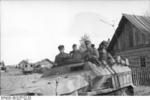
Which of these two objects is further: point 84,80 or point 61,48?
point 61,48

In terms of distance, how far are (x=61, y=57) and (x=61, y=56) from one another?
3 centimetres

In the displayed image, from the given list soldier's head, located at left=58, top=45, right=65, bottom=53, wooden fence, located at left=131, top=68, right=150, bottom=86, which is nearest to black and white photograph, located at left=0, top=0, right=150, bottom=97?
soldier's head, located at left=58, top=45, right=65, bottom=53

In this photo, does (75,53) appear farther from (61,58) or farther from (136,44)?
(136,44)

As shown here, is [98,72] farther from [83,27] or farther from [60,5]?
[60,5]

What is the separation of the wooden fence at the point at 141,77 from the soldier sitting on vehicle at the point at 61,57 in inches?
→ 139

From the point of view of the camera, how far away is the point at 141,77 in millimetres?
8125

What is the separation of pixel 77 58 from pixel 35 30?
1.05 metres

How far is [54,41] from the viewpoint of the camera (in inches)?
209

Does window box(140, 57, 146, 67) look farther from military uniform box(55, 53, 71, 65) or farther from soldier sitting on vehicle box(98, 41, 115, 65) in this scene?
military uniform box(55, 53, 71, 65)

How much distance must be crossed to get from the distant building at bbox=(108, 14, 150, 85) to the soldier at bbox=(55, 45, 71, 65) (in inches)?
127

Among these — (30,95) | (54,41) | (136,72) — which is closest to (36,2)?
(54,41)

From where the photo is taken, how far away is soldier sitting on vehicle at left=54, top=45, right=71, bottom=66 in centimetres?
526

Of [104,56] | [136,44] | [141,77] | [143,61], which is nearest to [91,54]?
[104,56]

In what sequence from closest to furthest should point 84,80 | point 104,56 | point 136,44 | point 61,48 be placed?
1. point 84,80
2. point 61,48
3. point 104,56
4. point 136,44
